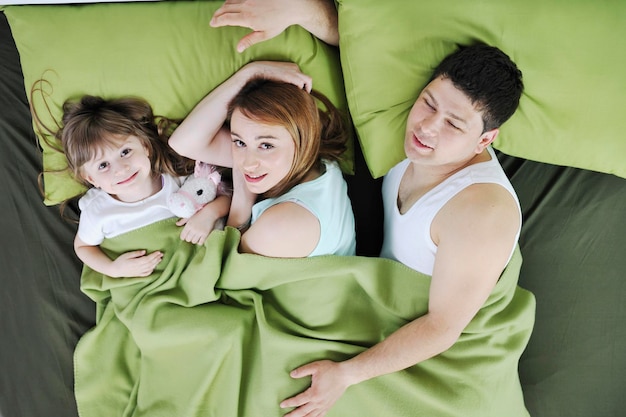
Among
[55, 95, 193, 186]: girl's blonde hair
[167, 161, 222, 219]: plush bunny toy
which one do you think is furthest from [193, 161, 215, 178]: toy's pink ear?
[55, 95, 193, 186]: girl's blonde hair

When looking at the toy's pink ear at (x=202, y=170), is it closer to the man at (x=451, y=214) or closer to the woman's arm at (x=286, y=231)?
the woman's arm at (x=286, y=231)

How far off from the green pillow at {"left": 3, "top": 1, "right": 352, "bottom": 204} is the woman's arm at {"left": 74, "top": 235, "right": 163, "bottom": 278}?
1.27 ft

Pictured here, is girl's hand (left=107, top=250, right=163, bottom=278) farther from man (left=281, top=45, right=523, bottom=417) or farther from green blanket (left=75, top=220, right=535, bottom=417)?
man (left=281, top=45, right=523, bottom=417)

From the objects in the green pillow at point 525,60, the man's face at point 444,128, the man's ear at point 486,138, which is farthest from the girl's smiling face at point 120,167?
the man's ear at point 486,138

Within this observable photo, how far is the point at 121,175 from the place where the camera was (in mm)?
1216

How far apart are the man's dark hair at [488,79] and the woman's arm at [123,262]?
0.80 m

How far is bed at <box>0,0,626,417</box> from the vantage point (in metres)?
1.10

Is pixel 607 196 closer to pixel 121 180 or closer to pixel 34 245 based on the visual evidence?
pixel 121 180

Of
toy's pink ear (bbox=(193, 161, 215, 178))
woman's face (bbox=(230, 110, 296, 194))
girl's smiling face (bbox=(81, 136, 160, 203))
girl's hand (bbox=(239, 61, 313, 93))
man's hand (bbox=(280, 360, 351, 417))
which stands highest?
girl's hand (bbox=(239, 61, 313, 93))

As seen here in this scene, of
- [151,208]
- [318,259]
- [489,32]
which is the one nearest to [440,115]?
[489,32]

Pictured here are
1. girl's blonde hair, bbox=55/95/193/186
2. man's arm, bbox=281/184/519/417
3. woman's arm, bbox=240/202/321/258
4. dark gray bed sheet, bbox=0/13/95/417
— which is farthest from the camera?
dark gray bed sheet, bbox=0/13/95/417

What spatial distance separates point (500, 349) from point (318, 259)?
1.52 feet

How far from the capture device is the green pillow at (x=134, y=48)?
1.19 m

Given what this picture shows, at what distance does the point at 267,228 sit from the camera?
1.11 meters
